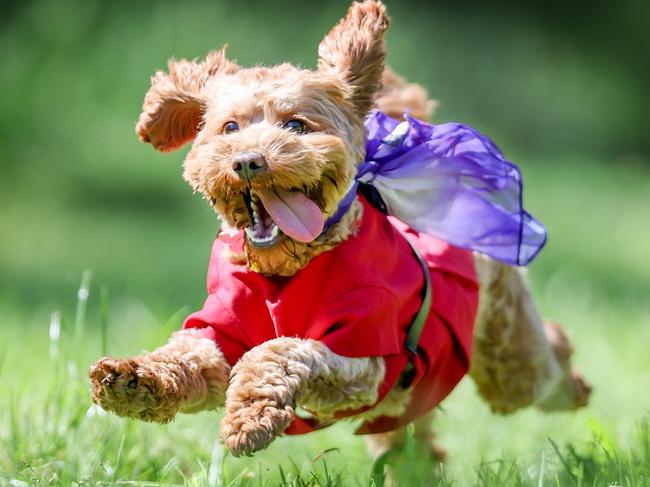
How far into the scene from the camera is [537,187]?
9820 millimetres

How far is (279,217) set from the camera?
3.18 meters

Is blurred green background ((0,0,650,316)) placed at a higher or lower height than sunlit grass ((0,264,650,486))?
higher

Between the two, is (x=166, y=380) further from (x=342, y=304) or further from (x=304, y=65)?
(x=304, y=65)

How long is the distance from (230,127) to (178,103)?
33 cm

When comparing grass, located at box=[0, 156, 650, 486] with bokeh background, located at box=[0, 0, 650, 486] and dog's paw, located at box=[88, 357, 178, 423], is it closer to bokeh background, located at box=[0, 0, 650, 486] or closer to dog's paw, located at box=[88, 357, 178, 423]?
bokeh background, located at box=[0, 0, 650, 486]

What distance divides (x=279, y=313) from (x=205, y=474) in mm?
535

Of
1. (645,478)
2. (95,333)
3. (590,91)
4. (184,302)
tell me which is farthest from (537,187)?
(645,478)

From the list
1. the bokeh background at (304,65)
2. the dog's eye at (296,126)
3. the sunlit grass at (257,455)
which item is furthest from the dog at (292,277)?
the bokeh background at (304,65)

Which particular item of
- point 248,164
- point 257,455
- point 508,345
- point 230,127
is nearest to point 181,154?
point 257,455

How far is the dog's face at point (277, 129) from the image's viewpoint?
10.3 ft

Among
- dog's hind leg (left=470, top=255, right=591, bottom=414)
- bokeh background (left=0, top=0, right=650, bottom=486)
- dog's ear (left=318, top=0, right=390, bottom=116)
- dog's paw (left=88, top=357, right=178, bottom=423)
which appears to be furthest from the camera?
bokeh background (left=0, top=0, right=650, bottom=486)

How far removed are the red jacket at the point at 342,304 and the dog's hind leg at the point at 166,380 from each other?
8 centimetres

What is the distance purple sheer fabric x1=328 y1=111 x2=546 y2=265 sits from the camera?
3.72 m

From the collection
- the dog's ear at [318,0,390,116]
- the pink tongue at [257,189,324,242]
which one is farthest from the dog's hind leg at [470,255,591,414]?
the pink tongue at [257,189,324,242]
